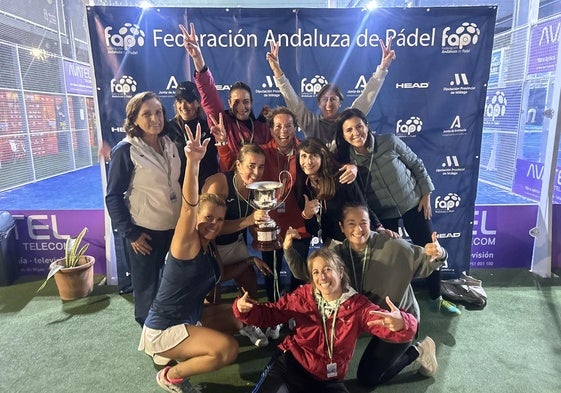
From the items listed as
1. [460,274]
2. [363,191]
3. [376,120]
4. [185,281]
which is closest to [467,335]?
[460,274]

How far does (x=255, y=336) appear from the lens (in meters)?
2.69

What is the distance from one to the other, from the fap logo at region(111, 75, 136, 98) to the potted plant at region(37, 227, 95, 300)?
121 cm

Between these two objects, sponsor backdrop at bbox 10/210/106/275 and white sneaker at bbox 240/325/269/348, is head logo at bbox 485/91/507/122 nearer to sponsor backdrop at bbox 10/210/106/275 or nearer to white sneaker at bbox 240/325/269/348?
white sneaker at bbox 240/325/269/348

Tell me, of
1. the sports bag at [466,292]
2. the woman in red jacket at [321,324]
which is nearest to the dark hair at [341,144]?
the woman in red jacket at [321,324]

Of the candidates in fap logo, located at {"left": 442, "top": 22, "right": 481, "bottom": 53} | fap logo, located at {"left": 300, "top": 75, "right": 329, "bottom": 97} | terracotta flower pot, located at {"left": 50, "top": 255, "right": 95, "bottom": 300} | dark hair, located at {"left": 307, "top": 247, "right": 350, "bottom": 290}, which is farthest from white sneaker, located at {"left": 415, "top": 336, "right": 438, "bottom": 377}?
terracotta flower pot, located at {"left": 50, "top": 255, "right": 95, "bottom": 300}

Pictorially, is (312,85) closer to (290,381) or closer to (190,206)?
(190,206)

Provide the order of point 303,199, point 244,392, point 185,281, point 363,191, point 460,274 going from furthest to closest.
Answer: point 460,274 < point 363,191 < point 303,199 < point 244,392 < point 185,281

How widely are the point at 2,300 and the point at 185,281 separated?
7.26ft

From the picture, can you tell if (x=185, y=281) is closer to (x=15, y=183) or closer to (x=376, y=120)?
(x=376, y=120)

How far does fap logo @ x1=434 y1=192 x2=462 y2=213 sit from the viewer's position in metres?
3.46

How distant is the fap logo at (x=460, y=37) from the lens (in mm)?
3111

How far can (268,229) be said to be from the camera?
2188 mm

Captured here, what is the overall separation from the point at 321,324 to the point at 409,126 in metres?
1.96

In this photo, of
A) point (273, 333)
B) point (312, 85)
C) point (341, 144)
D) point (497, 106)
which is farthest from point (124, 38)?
point (497, 106)
